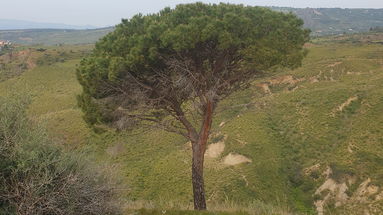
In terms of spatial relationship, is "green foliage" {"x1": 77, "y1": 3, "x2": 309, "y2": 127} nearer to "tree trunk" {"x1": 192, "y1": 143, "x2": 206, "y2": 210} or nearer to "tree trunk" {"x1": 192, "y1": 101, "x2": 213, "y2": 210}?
"tree trunk" {"x1": 192, "y1": 101, "x2": 213, "y2": 210}

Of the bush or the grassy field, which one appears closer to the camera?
the bush

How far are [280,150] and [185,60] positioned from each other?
14414 millimetres

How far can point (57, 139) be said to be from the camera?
7133 millimetres

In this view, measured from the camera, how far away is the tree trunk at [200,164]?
11.6 m

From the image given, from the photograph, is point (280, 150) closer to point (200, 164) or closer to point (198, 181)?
point (200, 164)

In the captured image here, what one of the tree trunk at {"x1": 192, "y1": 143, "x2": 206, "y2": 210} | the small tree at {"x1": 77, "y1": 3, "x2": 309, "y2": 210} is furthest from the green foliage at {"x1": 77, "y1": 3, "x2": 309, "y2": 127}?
the tree trunk at {"x1": 192, "y1": 143, "x2": 206, "y2": 210}

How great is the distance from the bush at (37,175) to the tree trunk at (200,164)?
4.94 metres

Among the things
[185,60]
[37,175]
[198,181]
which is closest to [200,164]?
[198,181]

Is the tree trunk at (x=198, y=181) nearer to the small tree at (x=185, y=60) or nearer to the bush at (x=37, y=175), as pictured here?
the small tree at (x=185, y=60)

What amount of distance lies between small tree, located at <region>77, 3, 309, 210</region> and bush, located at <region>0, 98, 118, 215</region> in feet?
13.3

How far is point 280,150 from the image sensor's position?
76.2 ft

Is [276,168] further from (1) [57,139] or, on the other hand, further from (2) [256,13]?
(1) [57,139]

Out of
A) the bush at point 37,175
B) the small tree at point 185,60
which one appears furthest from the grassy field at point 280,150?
the bush at point 37,175

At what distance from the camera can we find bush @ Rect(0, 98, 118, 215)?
588 cm
